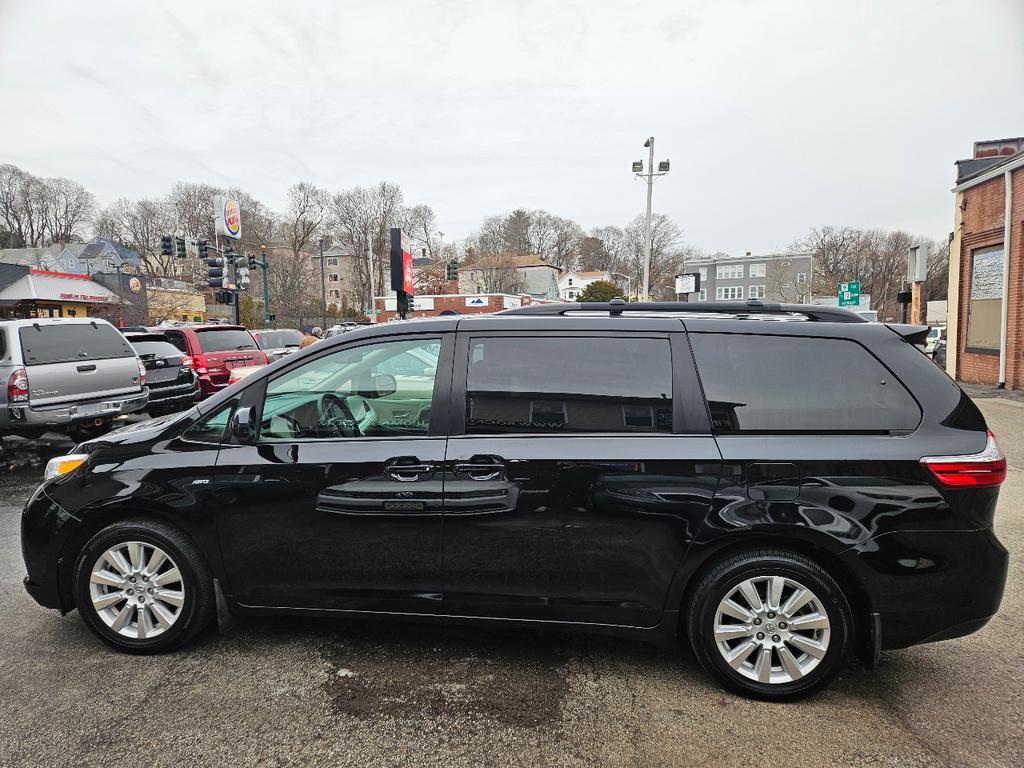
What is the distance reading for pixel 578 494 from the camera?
277 centimetres

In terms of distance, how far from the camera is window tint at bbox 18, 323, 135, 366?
740cm

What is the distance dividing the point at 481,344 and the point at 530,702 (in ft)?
5.52

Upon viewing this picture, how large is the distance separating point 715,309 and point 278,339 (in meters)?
14.4

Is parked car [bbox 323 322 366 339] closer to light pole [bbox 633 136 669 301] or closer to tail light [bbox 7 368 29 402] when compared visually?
tail light [bbox 7 368 29 402]

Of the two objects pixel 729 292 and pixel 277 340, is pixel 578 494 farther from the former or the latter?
pixel 729 292

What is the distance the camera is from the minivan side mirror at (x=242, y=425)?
307cm

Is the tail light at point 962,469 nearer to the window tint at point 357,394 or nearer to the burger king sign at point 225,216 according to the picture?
the window tint at point 357,394

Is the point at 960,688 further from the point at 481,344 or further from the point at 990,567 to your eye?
the point at 481,344

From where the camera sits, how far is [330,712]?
268 cm

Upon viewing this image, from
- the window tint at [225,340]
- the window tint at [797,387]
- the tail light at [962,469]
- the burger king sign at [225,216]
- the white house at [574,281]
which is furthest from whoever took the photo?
the white house at [574,281]

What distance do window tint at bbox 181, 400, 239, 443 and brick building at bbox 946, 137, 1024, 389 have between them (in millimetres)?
15788

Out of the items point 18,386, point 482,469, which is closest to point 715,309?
point 482,469

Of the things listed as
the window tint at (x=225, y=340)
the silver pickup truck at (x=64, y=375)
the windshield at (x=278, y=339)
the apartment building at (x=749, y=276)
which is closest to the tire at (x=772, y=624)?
the silver pickup truck at (x=64, y=375)

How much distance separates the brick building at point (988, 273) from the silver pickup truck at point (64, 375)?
55.1 ft
